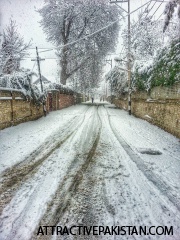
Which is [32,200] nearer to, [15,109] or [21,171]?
[21,171]

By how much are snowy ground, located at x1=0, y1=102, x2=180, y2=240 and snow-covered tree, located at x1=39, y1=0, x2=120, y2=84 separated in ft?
73.4

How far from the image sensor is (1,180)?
413 centimetres

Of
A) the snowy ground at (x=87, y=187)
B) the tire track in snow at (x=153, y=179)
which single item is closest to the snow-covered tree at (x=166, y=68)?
the snowy ground at (x=87, y=187)

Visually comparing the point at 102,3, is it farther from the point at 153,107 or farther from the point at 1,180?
the point at 1,180

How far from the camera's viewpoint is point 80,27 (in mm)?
27234

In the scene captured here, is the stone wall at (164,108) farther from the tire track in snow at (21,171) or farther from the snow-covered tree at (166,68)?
the tire track in snow at (21,171)

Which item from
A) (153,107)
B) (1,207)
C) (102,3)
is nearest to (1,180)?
(1,207)

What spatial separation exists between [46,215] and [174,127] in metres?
7.41

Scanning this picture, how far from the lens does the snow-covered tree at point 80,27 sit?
2450 cm

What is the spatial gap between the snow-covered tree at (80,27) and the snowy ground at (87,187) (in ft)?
73.4

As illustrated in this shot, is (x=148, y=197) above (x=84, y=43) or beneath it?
beneath

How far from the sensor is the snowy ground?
284 cm

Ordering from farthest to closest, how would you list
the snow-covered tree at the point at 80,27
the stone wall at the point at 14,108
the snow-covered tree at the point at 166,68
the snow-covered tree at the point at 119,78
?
the snow-covered tree at the point at 80,27 → the snow-covered tree at the point at 119,78 → the stone wall at the point at 14,108 → the snow-covered tree at the point at 166,68

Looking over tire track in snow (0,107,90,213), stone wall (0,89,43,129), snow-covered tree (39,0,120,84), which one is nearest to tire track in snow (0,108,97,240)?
tire track in snow (0,107,90,213)
